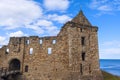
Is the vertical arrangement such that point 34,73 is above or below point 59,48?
below

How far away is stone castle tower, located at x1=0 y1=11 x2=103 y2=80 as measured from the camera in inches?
1528

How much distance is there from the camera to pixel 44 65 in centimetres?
4116

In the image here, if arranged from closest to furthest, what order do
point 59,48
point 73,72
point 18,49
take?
point 73,72 < point 59,48 < point 18,49

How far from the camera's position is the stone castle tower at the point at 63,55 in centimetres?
3881

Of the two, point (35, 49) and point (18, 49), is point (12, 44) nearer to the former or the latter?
point (18, 49)

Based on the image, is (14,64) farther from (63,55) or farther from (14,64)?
(63,55)

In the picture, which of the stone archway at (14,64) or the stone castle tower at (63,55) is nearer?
the stone castle tower at (63,55)

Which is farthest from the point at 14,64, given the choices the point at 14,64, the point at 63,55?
the point at 63,55

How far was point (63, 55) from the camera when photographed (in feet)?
131

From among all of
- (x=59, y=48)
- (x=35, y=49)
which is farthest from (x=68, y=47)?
(x=35, y=49)

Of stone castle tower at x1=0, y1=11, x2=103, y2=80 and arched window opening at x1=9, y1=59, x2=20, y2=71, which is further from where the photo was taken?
arched window opening at x1=9, y1=59, x2=20, y2=71

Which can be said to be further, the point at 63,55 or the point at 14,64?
the point at 14,64

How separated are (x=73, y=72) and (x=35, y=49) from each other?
32.0 feet

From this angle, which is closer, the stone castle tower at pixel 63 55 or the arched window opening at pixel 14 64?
the stone castle tower at pixel 63 55
